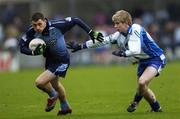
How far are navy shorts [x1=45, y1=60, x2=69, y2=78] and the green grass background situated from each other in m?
0.84

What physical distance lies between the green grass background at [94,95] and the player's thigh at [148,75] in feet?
2.11

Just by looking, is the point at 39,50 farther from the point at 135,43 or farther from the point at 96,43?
the point at 135,43

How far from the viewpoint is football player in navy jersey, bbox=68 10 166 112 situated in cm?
1399

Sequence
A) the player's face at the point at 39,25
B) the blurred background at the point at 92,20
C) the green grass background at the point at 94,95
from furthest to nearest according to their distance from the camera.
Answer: the blurred background at the point at 92,20 < the green grass background at the point at 94,95 < the player's face at the point at 39,25

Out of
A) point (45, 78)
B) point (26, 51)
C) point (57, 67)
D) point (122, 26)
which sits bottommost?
point (45, 78)

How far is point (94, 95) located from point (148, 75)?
561 centimetres

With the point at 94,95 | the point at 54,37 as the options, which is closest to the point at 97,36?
the point at 54,37

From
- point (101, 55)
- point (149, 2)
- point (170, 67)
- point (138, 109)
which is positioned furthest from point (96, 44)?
point (149, 2)

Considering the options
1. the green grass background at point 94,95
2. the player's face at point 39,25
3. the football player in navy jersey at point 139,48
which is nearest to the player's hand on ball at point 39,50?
the player's face at point 39,25

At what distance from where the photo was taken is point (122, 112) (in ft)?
49.3

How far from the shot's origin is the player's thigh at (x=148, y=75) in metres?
14.0

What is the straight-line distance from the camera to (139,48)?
45.2ft

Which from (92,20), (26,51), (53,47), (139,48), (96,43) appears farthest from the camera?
(92,20)

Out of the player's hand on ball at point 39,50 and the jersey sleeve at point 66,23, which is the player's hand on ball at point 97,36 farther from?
the player's hand on ball at point 39,50
